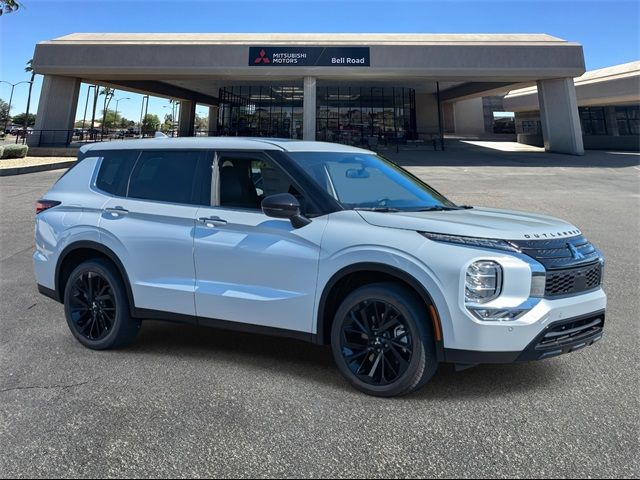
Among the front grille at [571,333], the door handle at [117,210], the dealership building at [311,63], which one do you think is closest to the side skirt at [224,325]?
the door handle at [117,210]

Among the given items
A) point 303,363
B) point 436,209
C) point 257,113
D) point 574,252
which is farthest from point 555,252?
point 257,113

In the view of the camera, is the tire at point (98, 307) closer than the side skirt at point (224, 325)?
No

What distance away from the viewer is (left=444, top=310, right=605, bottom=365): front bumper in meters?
3.03

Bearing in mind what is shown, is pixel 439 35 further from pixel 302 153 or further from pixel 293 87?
Answer: pixel 302 153

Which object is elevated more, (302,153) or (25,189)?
(302,153)

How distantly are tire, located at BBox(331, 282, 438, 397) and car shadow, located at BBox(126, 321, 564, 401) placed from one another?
0.18 meters

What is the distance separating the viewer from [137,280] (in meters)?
4.13

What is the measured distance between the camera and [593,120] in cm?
4153

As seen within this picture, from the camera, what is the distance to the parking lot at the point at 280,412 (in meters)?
2.61

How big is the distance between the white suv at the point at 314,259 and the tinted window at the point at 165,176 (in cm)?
1

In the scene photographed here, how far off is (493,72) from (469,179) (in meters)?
12.2

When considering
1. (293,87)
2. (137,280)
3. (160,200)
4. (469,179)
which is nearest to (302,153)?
(160,200)

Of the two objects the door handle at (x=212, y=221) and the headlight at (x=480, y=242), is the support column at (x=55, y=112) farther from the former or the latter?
the headlight at (x=480, y=242)

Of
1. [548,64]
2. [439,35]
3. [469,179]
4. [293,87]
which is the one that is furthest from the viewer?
[293,87]
